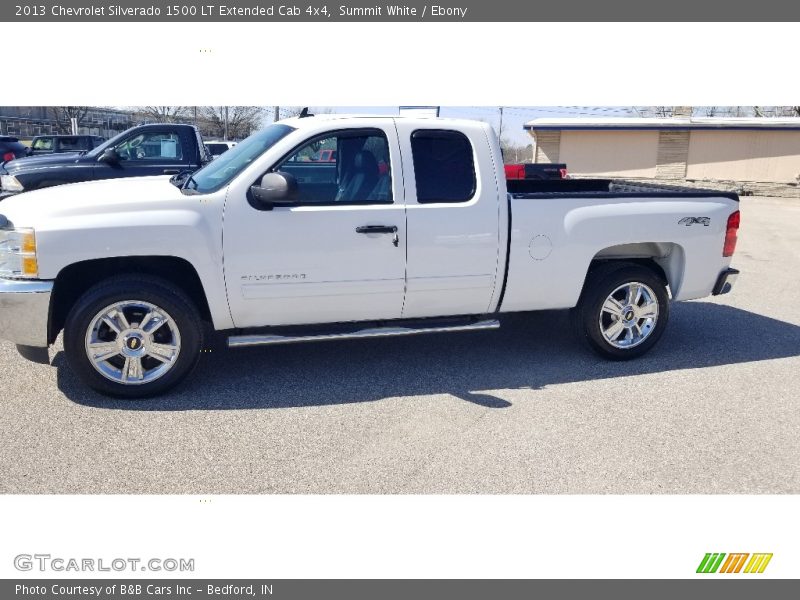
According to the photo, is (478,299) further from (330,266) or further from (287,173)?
(287,173)

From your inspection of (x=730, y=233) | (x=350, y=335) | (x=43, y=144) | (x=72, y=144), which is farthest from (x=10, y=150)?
(x=730, y=233)

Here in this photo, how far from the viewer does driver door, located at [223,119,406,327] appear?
480 cm

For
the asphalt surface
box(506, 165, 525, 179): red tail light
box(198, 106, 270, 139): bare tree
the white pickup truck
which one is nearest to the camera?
the asphalt surface

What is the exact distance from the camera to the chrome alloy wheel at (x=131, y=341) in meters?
4.73

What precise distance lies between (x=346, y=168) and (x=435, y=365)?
177cm

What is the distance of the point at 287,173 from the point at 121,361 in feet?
5.83

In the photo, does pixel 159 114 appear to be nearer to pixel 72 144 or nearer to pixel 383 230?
pixel 72 144

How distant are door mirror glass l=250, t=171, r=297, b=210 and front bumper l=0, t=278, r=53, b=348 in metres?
1.49

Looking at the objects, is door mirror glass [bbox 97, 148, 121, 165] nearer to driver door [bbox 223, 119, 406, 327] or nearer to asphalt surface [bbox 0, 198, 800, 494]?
asphalt surface [bbox 0, 198, 800, 494]

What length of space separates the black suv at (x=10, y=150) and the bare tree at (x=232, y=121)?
1958 cm

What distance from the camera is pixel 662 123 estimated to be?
29.5 metres

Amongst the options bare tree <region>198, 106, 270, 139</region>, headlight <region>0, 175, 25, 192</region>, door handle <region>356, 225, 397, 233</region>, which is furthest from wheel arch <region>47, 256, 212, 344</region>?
bare tree <region>198, 106, 270, 139</region>

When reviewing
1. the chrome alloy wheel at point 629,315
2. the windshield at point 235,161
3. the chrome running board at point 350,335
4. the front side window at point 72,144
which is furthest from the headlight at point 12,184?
the front side window at point 72,144

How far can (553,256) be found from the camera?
5453 mm
